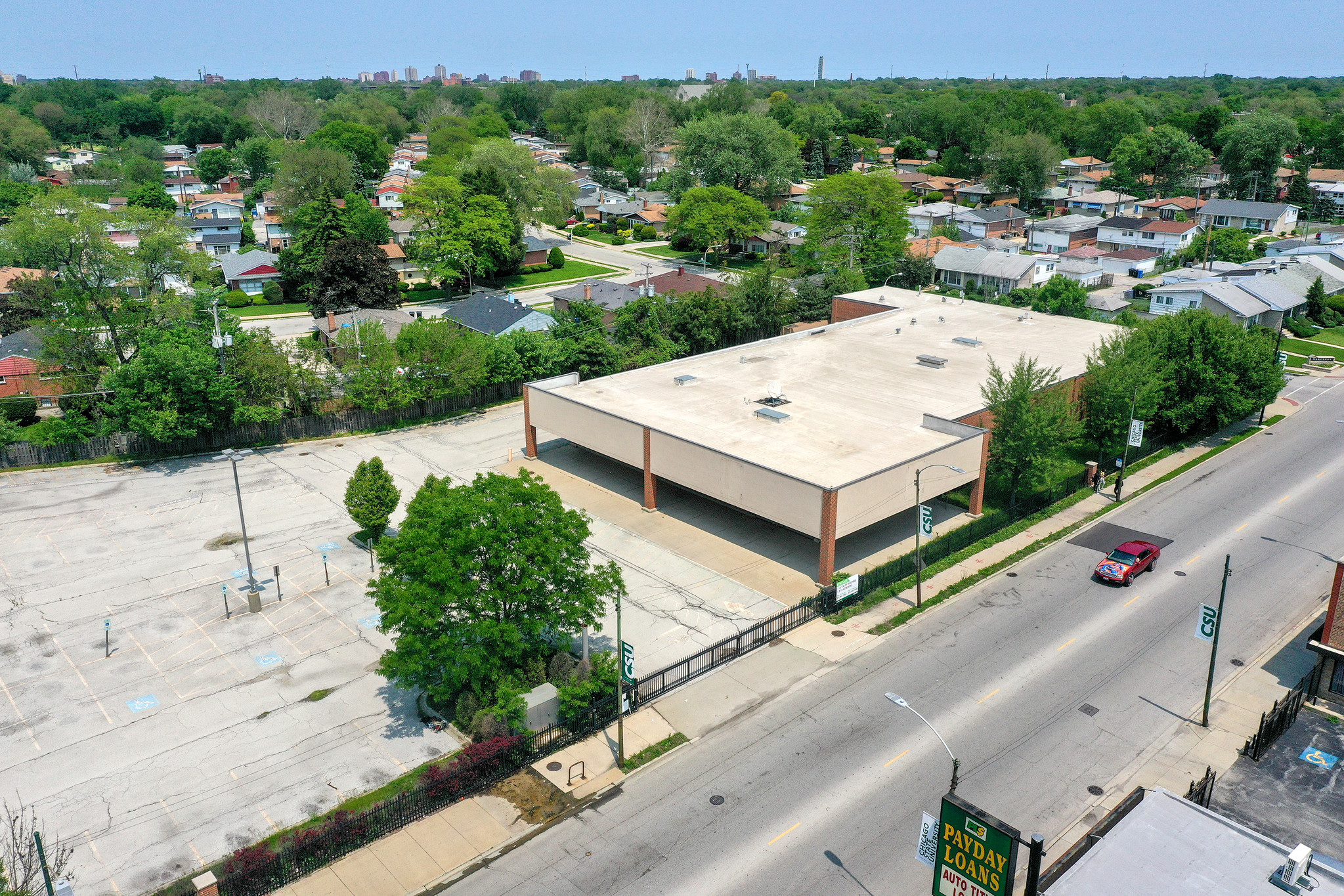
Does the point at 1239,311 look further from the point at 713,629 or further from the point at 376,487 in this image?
the point at 376,487

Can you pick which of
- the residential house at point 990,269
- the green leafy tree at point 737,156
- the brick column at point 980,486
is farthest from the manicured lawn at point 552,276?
the brick column at point 980,486

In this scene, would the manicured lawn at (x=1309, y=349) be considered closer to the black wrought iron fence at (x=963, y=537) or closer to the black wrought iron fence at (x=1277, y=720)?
the black wrought iron fence at (x=963, y=537)

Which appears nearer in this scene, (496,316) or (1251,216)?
(496,316)

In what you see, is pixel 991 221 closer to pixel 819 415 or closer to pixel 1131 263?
pixel 1131 263

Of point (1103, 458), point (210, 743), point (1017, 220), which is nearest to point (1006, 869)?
point (210, 743)

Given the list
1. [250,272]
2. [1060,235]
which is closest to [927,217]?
[1060,235]

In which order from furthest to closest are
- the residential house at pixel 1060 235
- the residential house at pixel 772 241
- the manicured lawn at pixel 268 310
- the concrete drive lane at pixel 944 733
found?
the residential house at pixel 772 241
the residential house at pixel 1060 235
the manicured lawn at pixel 268 310
the concrete drive lane at pixel 944 733

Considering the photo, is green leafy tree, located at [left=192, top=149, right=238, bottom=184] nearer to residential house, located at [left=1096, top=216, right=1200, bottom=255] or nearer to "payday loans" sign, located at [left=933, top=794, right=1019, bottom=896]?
residential house, located at [left=1096, top=216, right=1200, bottom=255]
